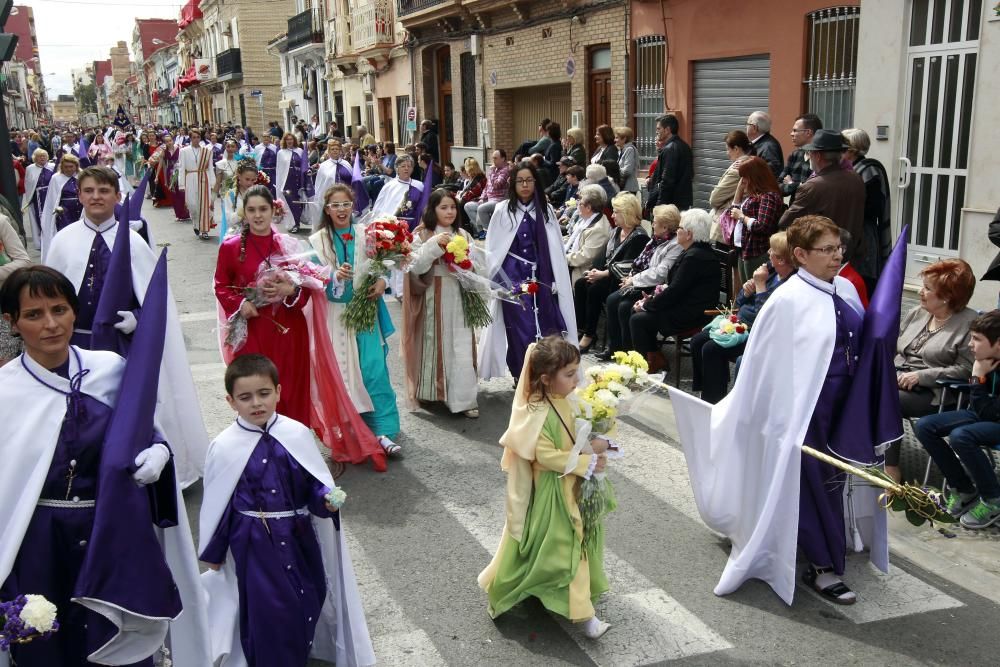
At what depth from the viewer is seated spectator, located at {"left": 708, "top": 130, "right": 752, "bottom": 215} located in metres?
8.80

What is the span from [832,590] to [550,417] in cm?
166

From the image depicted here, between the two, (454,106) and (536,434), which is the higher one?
(454,106)

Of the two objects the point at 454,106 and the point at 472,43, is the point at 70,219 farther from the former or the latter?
the point at 454,106

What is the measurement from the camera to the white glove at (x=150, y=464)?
3033mm

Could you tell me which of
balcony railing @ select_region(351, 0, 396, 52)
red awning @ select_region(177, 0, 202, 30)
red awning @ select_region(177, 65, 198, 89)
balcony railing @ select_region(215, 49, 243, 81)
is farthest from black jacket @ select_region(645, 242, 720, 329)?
red awning @ select_region(177, 65, 198, 89)

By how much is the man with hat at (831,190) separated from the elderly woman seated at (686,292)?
2.33 feet

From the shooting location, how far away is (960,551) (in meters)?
5.04

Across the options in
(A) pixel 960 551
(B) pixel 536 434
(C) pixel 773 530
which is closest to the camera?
(B) pixel 536 434

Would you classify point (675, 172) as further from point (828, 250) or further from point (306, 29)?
point (306, 29)

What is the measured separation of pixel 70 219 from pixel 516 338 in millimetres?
6574

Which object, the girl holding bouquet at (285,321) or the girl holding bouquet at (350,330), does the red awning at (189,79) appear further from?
the girl holding bouquet at (285,321)

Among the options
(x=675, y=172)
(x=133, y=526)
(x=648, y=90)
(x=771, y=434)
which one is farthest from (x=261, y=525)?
(x=648, y=90)

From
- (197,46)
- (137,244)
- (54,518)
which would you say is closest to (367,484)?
(137,244)

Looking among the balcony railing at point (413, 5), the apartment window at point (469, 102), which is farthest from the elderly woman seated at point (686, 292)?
the balcony railing at point (413, 5)
